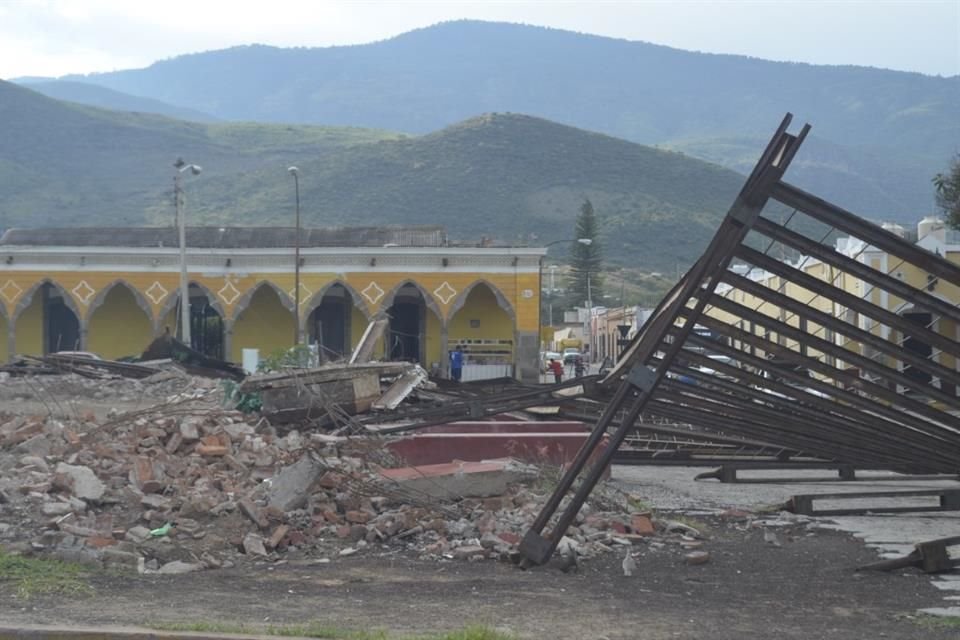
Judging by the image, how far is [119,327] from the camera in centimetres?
5934

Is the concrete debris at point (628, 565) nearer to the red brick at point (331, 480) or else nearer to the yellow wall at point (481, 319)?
the red brick at point (331, 480)

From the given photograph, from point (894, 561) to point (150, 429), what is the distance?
28.1ft

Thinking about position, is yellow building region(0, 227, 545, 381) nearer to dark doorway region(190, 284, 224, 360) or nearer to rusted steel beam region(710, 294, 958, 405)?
dark doorway region(190, 284, 224, 360)

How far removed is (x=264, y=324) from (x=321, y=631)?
5141cm

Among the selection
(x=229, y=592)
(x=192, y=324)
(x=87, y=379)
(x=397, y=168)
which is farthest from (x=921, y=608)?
(x=397, y=168)

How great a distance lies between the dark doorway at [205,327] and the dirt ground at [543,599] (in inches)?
1953

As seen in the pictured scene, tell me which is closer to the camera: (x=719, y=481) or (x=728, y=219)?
(x=728, y=219)

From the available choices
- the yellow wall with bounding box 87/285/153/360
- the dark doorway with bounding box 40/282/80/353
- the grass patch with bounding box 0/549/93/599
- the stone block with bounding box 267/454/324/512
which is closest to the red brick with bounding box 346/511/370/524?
the stone block with bounding box 267/454/324/512

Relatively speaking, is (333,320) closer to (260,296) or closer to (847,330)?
(260,296)

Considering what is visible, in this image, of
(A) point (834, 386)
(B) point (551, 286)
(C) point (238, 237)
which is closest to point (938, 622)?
(A) point (834, 386)

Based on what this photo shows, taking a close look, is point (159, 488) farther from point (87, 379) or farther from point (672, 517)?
point (87, 379)

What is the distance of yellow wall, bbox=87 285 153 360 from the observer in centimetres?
5888

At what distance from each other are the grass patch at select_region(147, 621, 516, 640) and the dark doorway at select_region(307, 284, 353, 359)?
163ft

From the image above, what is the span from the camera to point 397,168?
142m
